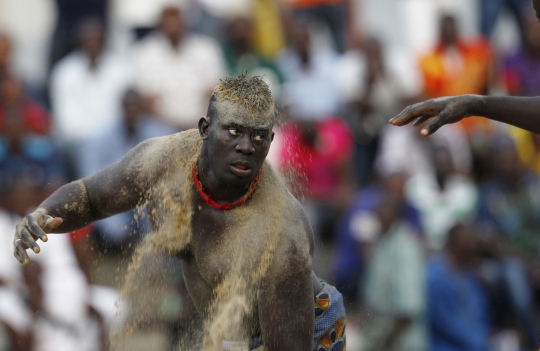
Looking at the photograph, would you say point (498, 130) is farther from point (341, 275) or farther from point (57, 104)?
point (57, 104)

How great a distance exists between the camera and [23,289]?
8.50m

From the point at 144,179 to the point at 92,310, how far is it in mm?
3402

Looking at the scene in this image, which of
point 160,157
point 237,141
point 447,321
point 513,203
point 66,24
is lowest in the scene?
point 447,321

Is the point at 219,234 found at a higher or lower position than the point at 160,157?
lower

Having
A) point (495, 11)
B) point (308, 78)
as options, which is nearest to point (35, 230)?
point (308, 78)

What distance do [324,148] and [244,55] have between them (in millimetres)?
1789

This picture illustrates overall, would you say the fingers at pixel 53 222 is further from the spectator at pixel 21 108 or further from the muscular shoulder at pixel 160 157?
the spectator at pixel 21 108

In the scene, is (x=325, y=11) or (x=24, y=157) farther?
(x=325, y=11)

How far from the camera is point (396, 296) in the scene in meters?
8.88

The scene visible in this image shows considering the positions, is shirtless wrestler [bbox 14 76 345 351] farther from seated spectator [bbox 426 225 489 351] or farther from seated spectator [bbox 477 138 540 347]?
seated spectator [bbox 477 138 540 347]

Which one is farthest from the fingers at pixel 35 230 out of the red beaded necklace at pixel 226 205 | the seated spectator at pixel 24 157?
the seated spectator at pixel 24 157

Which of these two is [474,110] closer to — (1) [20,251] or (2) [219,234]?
(2) [219,234]

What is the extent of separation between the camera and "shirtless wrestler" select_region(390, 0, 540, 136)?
503 centimetres

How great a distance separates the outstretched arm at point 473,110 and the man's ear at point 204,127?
101 centimetres
